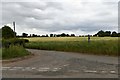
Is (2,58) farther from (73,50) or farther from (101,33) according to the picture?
(101,33)

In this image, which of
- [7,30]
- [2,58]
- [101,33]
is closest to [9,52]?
[2,58]

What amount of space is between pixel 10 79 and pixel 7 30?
7135 centimetres

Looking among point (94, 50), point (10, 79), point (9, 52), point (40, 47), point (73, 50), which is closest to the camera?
point (10, 79)

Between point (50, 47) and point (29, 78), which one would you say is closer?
point (29, 78)

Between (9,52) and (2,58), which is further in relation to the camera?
(9,52)

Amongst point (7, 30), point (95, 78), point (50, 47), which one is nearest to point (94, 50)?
point (50, 47)

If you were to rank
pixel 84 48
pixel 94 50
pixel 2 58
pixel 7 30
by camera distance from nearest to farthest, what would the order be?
pixel 2 58 → pixel 94 50 → pixel 84 48 → pixel 7 30

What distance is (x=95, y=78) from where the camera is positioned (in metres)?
10.0

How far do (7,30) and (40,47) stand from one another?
1533 inches

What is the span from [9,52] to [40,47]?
2255cm

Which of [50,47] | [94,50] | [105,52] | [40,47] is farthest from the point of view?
[40,47]

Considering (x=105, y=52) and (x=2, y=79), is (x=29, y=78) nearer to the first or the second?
(x=2, y=79)

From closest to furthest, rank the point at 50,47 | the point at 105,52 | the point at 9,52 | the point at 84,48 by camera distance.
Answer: the point at 9,52 < the point at 105,52 < the point at 84,48 < the point at 50,47

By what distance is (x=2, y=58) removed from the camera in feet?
63.8
